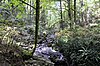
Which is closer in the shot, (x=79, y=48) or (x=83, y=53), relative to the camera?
(x=83, y=53)

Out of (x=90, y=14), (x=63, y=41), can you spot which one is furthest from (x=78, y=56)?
(x=90, y=14)

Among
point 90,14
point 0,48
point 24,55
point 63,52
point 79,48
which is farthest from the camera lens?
point 90,14

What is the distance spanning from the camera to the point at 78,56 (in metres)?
7.23

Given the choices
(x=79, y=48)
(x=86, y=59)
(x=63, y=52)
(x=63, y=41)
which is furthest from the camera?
(x=63, y=41)

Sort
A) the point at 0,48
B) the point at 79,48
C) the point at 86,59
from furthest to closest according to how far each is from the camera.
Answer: the point at 79,48, the point at 86,59, the point at 0,48

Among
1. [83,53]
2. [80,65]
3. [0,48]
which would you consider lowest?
[80,65]

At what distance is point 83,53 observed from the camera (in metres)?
7.04

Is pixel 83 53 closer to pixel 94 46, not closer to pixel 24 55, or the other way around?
pixel 94 46

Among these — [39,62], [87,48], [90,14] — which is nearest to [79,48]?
[87,48]

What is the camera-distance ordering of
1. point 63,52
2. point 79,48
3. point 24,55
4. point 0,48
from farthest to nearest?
point 63,52
point 79,48
point 24,55
point 0,48

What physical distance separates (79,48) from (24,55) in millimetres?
2898

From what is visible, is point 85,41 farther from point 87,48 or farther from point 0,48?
point 0,48

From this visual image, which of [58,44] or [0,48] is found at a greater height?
[0,48]

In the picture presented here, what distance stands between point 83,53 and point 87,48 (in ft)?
1.50
